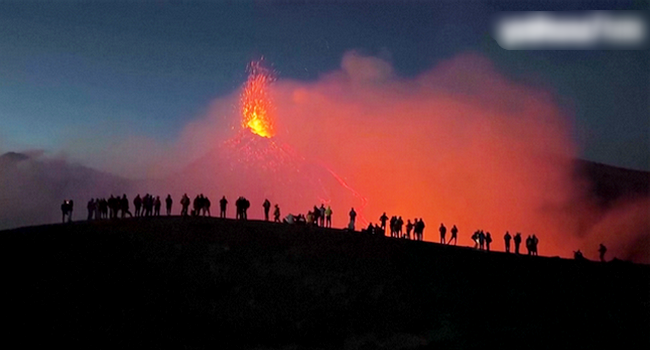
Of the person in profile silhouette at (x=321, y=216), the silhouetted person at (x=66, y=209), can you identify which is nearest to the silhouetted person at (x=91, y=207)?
the silhouetted person at (x=66, y=209)

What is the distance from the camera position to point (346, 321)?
104 feet

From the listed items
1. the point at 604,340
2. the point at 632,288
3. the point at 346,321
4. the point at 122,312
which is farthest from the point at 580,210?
the point at 122,312

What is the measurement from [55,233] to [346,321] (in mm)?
18156

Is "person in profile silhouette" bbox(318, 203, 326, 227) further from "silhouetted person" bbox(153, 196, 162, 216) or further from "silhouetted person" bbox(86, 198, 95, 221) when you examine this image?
"silhouetted person" bbox(86, 198, 95, 221)

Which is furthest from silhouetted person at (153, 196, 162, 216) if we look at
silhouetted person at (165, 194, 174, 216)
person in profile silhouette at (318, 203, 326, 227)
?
person in profile silhouette at (318, 203, 326, 227)

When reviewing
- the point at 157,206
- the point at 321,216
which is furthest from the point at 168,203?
the point at 321,216

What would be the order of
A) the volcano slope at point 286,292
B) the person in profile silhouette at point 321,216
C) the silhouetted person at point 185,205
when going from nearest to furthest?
1. the volcano slope at point 286,292
2. the silhouetted person at point 185,205
3. the person in profile silhouette at point 321,216

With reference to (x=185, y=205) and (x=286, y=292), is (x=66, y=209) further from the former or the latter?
(x=286, y=292)

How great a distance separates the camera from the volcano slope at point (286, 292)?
29781 millimetres

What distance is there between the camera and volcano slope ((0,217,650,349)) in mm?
29781

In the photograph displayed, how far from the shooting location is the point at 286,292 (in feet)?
108

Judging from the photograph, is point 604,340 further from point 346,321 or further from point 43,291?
point 43,291

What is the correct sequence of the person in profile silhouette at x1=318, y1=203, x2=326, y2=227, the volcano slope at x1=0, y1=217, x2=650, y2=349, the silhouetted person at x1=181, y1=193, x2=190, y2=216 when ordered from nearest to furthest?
1. the volcano slope at x1=0, y1=217, x2=650, y2=349
2. the silhouetted person at x1=181, y1=193, x2=190, y2=216
3. the person in profile silhouette at x1=318, y1=203, x2=326, y2=227

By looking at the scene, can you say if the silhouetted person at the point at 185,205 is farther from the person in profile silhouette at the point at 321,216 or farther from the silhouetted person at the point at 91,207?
the person in profile silhouette at the point at 321,216
